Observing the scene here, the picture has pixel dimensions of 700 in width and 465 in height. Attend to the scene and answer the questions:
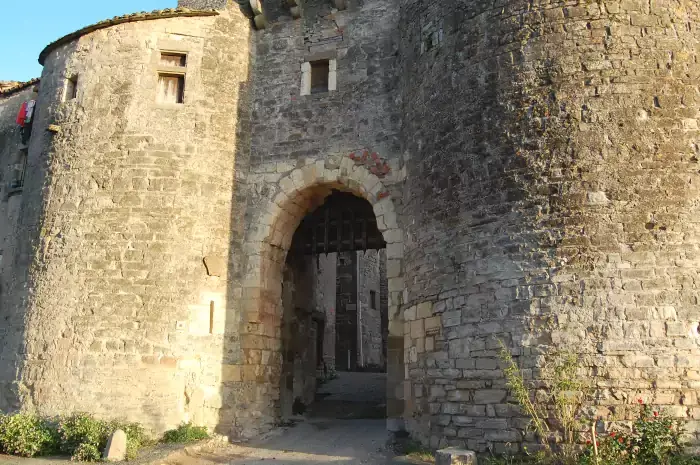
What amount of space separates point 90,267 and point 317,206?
336 cm

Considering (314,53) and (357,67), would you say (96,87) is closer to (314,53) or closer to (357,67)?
(314,53)

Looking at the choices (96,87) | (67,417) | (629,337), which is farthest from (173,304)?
(629,337)

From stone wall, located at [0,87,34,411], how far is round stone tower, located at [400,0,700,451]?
17.3ft

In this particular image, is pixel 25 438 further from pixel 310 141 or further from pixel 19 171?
pixel 19 171

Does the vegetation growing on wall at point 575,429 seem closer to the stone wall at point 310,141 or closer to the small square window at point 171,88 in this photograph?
the stone wall at point 310,141

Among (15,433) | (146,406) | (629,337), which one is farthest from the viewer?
(146,406)

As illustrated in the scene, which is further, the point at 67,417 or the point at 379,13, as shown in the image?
the point at 379,13

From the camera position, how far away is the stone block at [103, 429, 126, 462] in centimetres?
688

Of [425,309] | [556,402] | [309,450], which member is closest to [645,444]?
[556,402]

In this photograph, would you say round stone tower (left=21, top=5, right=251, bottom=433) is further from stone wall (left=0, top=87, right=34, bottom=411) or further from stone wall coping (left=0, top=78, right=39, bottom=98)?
stone wall coping (left=0, top=78, right=39, bottom=98)

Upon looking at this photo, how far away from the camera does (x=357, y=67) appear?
30.7 feet

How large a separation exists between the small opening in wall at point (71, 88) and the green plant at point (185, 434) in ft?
16.8

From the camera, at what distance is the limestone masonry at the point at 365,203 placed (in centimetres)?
606

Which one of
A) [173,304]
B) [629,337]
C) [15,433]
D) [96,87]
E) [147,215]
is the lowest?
[15,433]
